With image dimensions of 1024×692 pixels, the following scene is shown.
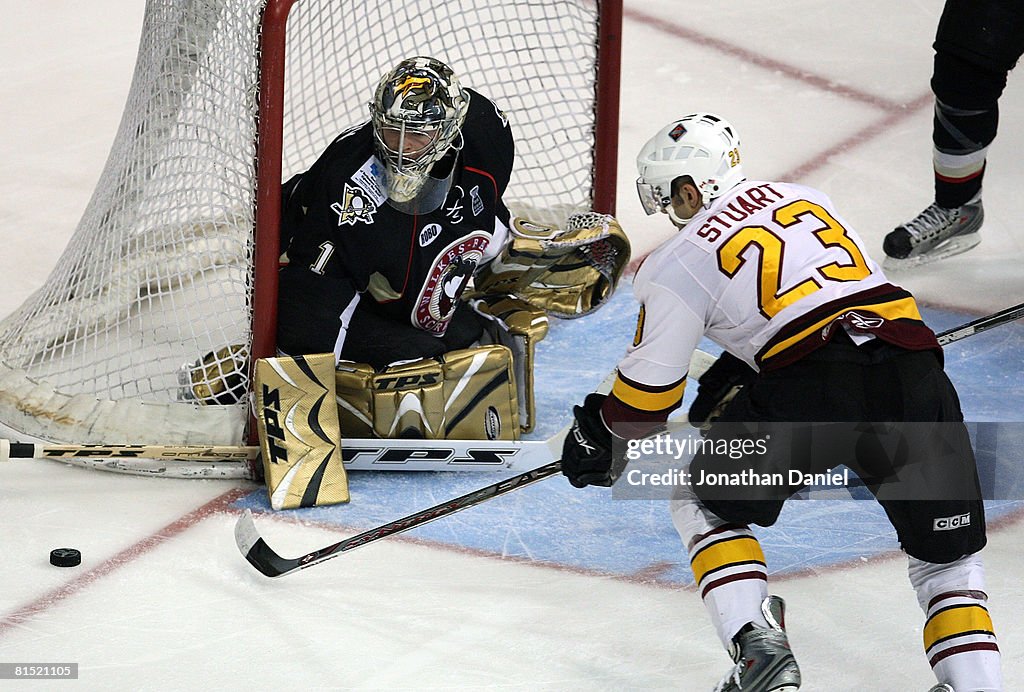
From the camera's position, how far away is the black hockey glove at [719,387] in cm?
264

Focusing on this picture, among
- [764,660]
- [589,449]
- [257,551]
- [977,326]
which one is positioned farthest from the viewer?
[977,326]

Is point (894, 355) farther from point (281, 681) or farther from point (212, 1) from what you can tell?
point (212, 1)

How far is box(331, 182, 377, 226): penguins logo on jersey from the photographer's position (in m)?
3.02

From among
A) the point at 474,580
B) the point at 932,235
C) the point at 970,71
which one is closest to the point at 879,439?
the point at 474,580

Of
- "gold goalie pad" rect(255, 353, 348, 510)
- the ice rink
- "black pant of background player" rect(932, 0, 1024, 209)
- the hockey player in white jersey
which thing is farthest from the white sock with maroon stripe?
"black pant of background player" rect(932, 0, 1024, 209)

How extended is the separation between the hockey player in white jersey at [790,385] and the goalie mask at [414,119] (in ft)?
2.11

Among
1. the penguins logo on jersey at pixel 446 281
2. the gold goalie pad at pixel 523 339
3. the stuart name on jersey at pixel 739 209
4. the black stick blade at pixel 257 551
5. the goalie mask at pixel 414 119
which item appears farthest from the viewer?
the gold goalie pad at pixel 523 339

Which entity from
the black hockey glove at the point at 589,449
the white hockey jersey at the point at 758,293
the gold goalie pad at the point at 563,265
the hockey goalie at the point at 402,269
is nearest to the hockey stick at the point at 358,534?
the black hockey glove at the point at 589,449

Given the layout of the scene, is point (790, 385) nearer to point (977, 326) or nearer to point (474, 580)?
point (474, 580)

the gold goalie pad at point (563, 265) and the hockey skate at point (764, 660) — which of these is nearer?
the hockey skate at point (764, 660)

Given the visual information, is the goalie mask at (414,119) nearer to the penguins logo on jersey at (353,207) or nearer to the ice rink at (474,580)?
the penguins logo on jersey at (353,207)

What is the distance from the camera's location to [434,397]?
3078 mm

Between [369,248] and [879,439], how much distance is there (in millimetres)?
1124

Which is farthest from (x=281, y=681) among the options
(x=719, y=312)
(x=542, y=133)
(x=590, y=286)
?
(x=542, y=133)
